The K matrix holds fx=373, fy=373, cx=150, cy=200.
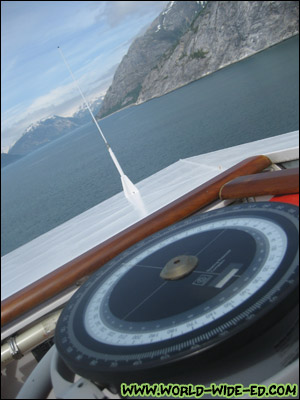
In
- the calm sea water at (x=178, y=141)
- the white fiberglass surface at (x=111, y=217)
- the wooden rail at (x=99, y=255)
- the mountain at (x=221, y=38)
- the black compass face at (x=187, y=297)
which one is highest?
the mountain at (x=221, y=38)

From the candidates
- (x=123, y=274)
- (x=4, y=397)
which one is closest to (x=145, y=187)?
(x=4, y=397)

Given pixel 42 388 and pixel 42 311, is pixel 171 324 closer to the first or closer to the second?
pixel 42 388

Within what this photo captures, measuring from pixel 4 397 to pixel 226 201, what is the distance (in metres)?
2.24

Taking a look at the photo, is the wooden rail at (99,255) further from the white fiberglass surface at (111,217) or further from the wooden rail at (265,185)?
the white fiberglass surface at (111,217)

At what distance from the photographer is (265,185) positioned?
2166 mm

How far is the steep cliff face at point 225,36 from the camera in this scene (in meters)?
97.8

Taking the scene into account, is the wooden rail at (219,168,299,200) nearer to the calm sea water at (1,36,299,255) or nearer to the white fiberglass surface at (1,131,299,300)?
the white fiberglass surface at (1,131,299,300)

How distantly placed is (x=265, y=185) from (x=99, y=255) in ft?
3.69

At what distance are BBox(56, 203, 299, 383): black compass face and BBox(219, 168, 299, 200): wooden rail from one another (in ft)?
1.76

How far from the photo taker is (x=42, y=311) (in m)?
2.47

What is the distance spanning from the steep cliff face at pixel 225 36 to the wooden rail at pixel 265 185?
4272 inches

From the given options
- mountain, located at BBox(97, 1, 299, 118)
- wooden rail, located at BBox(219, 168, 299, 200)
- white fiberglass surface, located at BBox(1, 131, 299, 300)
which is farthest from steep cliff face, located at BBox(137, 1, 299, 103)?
wooden rail, located at BBox(219, 168, 299, 200)

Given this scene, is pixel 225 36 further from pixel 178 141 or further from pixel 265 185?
pixel 265 185

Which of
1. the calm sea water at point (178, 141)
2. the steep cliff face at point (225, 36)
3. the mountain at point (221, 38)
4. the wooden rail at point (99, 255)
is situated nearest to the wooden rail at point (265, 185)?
the wooden rail at point (99, 255)
